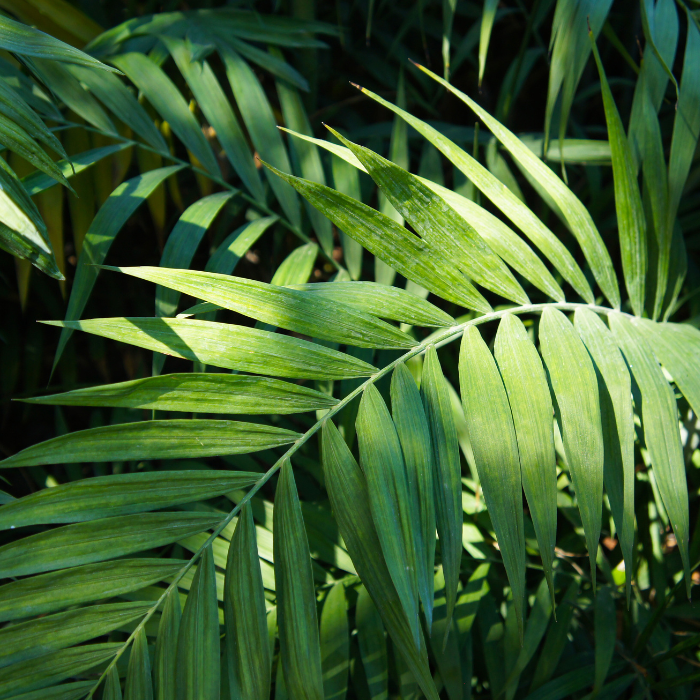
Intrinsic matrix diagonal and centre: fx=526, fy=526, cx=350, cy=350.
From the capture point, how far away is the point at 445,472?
1.37ft

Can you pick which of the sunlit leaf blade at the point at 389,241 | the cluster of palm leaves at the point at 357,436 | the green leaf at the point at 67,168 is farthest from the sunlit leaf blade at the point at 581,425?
the green leaf at the point at 67,168

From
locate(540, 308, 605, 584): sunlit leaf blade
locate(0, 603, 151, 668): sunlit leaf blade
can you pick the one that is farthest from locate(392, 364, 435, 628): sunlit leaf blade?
locate(0, 603, 151, 668): sunlit leaf blade

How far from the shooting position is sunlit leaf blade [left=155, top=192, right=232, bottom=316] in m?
0.60

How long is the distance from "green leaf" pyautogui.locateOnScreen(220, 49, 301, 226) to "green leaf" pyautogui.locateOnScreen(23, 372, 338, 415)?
0.41 m

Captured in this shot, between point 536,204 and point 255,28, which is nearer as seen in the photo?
point 255,28

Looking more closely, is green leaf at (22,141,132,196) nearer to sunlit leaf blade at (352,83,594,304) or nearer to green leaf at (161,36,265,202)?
green leaf at (161,36,265,202)

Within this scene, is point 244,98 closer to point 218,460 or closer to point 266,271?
point 266,271

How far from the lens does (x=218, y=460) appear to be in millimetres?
921

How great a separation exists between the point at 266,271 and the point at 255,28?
16.4 inches

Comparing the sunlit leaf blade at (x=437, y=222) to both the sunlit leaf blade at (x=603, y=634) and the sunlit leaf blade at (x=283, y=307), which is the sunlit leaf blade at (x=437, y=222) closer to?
the sunlit leaf blade at (x=283, y=307)

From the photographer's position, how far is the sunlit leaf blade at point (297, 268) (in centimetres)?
66

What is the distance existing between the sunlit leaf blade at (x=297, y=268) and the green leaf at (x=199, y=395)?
25 centimetres

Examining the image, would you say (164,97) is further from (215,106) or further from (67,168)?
(67,168)

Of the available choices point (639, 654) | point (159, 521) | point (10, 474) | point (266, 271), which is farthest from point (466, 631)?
point (10, 474)
